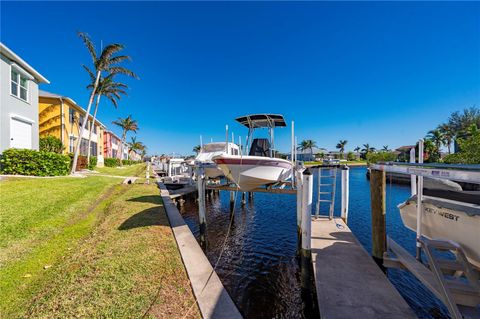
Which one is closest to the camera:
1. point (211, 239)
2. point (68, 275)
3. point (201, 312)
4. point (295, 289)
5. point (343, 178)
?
point (201, 312)

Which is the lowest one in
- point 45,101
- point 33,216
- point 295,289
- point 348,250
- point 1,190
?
point 295,289

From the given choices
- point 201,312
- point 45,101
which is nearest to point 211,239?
point 201,312

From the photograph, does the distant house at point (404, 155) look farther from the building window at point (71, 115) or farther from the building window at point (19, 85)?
the building window at point (71, 115)

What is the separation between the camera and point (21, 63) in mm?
13430

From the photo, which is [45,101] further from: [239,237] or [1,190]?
[239,237]

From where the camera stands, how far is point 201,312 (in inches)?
123

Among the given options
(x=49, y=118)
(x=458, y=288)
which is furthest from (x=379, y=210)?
(x=49, y=118)

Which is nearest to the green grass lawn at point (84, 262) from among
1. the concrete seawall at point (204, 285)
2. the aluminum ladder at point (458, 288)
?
the concrete seawall at point (204, 285)

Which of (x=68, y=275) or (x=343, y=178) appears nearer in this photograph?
(x=68, y=275)

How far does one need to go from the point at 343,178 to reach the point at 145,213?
8.00m

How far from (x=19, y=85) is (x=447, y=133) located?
236ft

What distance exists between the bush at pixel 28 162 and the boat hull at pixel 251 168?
1303 cm

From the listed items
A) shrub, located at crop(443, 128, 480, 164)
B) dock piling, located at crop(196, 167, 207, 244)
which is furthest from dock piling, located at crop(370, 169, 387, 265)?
shrub, located at crop(443, 128, 480, 164)

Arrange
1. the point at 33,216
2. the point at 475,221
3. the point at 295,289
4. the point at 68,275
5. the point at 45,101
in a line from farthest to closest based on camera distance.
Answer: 1. the point at 45,101
2. the point at 33,216
3. the point at 295,289
4. the point at 68,275
5. the point at 475,221
